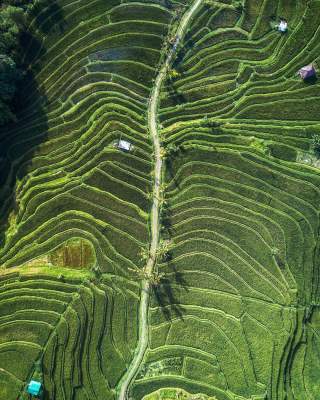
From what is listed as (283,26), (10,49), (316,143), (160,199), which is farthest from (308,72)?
(10,49)

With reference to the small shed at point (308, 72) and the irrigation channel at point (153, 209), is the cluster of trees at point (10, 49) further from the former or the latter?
the small shed at point (308, 72)

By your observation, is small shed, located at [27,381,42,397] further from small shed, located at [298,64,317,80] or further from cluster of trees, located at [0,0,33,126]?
small shed, located at [298,64,317,80]

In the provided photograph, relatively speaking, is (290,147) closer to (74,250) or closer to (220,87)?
(220,87)

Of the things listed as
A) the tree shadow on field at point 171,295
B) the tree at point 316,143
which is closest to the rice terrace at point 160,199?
the tree shadow on field at point 171,295

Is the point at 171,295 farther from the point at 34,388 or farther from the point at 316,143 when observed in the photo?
the point at 316,143

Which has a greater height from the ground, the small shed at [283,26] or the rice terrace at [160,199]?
the small shed at [283,26]

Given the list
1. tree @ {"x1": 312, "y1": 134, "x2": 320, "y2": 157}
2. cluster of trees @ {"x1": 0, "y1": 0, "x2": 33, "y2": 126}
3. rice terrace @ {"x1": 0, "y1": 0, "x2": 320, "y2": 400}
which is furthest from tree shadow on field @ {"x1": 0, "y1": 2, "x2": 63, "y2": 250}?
tree @ {"x1": 312, "y1": 134, "x2": 320, "y2": 157}

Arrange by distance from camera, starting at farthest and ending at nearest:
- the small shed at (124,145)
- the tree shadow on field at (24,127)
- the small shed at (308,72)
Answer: the tree shadow on field at (24,127)
the small shed at (124,145)
the small shed at (308,72)
